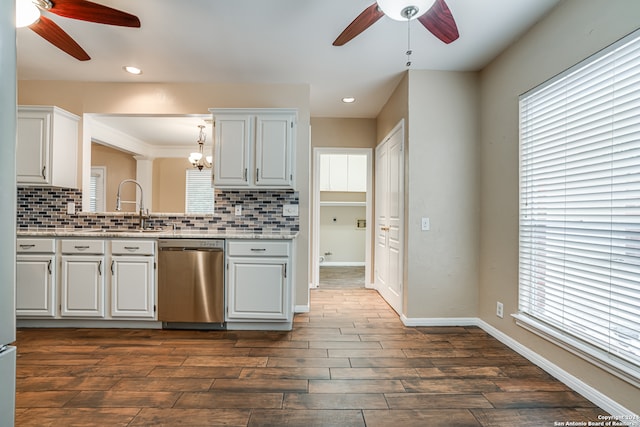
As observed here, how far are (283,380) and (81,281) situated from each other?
209 centimetres

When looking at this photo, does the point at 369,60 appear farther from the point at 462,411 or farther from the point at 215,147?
the point at 462,411

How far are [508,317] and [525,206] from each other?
0.94 metres

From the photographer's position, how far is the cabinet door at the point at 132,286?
8.96 ft

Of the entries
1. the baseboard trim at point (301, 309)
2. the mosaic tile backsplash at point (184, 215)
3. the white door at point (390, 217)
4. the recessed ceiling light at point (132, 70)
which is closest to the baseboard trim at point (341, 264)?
the white door at point (390, 217)

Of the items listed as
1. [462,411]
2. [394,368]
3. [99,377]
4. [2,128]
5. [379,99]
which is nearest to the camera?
[2,128]

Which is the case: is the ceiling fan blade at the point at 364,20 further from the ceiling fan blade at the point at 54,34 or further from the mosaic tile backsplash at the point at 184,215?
the ceiling fan blade at the point at 54,34

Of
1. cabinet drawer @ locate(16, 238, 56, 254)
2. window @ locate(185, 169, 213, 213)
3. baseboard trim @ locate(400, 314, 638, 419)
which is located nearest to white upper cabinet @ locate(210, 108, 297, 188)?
window @ locate(185, 169, 213, 213)

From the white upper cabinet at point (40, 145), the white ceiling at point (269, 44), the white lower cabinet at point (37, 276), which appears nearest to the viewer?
the white ceiling at point (269, 44)

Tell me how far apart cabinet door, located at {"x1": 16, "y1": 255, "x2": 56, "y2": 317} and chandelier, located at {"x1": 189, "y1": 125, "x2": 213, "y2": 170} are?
1547 millimetres

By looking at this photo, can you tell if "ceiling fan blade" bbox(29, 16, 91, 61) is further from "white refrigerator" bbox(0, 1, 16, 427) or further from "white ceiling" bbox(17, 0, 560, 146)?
"white refrigerator" bbox(0, 1, 16, 427)

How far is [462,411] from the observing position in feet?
5.46

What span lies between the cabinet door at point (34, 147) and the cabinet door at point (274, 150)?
2.01 meters

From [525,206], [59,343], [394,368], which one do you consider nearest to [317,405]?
[394,368]

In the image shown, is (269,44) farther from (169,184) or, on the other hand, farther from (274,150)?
(169,184)
